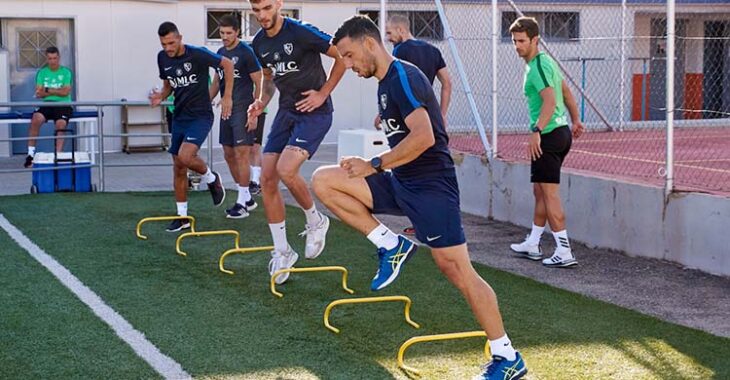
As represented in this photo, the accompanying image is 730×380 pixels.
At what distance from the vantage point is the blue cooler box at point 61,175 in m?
14.9

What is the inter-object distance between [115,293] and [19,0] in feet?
41.8

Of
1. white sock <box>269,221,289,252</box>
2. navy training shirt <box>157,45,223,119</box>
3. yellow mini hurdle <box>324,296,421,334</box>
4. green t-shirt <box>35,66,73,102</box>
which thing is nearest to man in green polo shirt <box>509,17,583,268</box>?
white sock <box>269,221,289,252</box>

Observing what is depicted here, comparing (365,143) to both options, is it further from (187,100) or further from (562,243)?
(562,243)

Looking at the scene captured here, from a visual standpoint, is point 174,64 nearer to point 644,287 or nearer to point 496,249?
point 496,249

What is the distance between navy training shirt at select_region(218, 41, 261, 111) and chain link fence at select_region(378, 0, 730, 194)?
2.88 meters

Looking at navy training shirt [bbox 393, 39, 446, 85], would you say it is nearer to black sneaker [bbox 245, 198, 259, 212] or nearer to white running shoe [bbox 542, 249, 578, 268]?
white running shoe [bbox 542, 249, 578, 268]

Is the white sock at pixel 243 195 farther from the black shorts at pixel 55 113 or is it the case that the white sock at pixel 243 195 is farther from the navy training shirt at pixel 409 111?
the navy training shirt at pixel 409 111

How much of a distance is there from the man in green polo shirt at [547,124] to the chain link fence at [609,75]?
14.8 ft

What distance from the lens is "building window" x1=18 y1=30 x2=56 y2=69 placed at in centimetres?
2023

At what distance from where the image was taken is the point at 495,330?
19.4ft

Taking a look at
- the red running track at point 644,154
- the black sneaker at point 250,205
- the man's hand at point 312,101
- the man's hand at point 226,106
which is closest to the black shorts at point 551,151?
the red running track at point 644,154

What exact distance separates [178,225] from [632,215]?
462 cm

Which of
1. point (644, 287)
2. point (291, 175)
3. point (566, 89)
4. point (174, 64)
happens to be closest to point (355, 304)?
point (291, 175)

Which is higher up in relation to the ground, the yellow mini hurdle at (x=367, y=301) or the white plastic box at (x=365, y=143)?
the white plastic box at (x=365, y=143)
